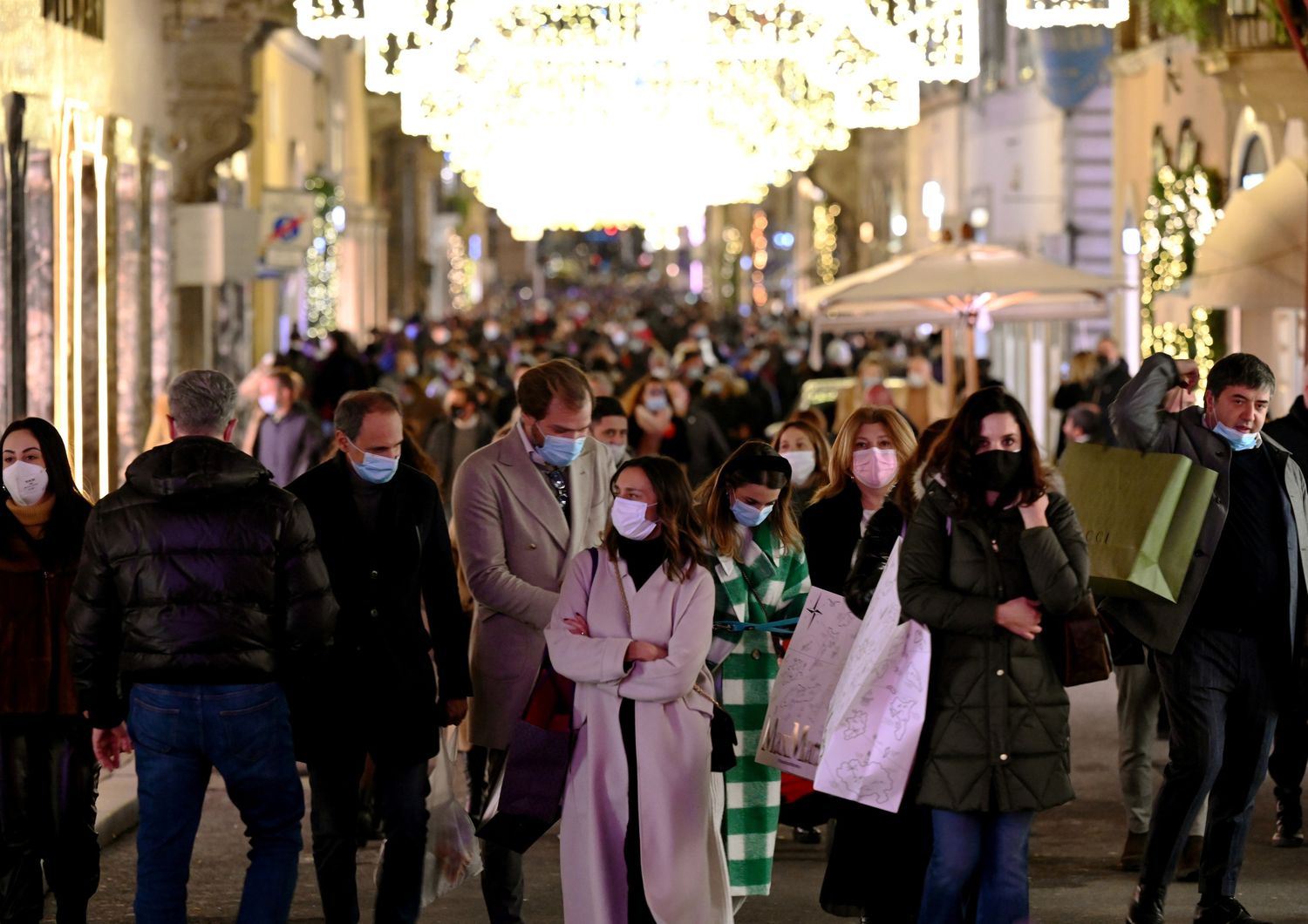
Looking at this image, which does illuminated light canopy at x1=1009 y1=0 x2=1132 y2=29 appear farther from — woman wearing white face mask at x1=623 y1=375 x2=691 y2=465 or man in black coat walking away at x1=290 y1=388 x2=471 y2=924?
man in black coat walking away at x1=290 y1=388 x2=471 y2=924

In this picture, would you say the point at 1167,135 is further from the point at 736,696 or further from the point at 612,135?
the point at 736,696

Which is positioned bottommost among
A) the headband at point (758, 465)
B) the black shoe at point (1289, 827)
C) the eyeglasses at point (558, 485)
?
the black shoe at point (1289, 827)

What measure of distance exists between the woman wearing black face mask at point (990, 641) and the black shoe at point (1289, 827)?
10.2 feet

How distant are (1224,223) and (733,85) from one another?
528 cm

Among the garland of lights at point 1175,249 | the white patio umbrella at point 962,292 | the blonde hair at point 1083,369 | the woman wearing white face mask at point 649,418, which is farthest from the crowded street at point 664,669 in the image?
the garland of lights at point 1175,249

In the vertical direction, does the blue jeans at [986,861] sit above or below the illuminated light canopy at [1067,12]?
below

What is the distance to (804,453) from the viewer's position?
11.1 meters

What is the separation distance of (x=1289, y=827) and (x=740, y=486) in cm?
309

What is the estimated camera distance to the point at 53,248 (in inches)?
615

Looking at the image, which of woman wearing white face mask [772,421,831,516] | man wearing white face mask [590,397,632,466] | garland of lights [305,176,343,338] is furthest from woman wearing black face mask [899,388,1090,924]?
garland of lights [305,176,343,338]

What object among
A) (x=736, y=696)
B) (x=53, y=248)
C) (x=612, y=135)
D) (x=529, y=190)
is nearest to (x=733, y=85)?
(x=612, y=135)

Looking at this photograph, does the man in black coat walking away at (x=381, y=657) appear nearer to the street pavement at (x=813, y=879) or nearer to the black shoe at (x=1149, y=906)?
the street pavement at (x=813, y=879)

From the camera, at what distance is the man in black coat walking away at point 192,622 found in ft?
22.0

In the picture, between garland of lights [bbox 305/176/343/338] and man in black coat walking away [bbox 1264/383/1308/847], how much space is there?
91.1ft
